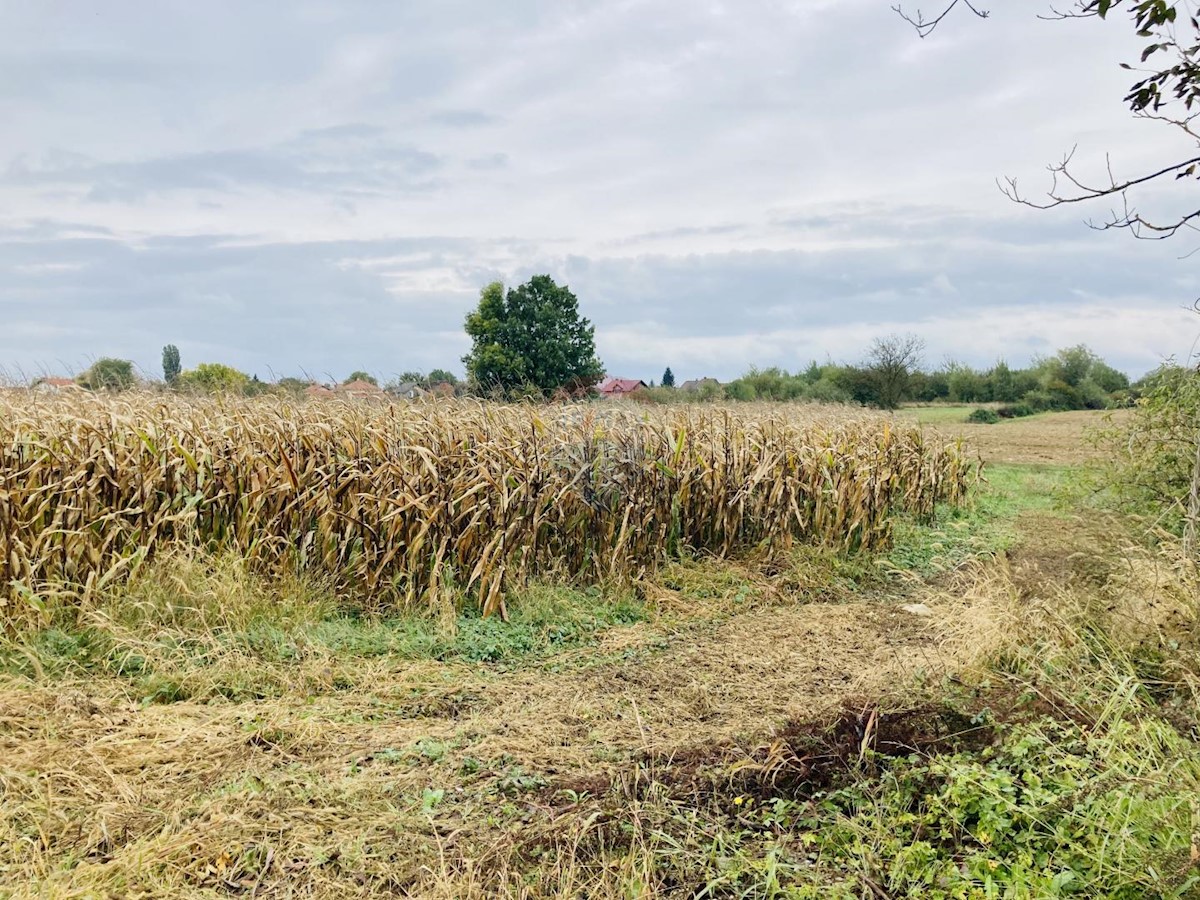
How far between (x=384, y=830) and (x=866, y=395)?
90.4ft

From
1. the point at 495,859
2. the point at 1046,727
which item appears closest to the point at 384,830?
the point at 495,859

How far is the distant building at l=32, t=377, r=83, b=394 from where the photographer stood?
23.8 feet

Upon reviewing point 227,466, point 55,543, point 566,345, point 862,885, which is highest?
point 566,345

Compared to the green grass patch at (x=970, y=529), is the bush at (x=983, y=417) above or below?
above

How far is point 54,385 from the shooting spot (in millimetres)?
7566

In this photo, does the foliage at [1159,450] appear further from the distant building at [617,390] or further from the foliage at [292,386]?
the foliage at [292,386]

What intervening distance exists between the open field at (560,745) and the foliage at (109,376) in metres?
3.32

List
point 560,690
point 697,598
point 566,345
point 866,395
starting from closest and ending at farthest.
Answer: point 560,690 < point 697,598 < point 866,395 < point 566,345

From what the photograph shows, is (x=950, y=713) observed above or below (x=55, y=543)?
below

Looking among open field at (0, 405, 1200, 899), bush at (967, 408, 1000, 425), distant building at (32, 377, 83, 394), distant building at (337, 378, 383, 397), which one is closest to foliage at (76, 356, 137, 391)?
distant building at (32, 377, 83, 394)

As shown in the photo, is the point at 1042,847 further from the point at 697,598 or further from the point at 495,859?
the point at 697,598

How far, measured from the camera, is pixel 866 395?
28547 millimetres

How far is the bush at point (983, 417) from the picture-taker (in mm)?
30219

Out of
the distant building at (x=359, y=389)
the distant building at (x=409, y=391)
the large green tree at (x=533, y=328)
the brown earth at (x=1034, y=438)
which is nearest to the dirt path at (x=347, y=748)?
the distant building at (x=409, y=391)
